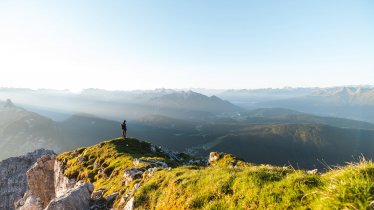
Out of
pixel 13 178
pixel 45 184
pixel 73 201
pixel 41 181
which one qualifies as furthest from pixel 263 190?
pixel 13 178

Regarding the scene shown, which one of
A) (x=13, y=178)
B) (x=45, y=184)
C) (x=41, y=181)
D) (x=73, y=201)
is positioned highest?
(x=73, y=201)

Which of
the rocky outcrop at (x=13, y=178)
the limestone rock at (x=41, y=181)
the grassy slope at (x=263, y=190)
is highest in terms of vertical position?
the grassy slope at (x=263, y=190)

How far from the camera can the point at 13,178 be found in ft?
283

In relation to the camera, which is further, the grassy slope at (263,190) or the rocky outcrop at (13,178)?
the rocky outcrop at (13,178)

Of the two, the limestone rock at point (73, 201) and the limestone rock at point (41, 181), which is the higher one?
the limestone rock at point (73, 201)

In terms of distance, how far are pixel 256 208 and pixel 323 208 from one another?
3132 mm

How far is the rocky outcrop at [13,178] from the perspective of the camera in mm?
82438

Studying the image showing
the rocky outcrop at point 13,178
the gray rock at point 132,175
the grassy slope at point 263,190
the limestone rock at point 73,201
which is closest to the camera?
the grassy slope at point 263,190

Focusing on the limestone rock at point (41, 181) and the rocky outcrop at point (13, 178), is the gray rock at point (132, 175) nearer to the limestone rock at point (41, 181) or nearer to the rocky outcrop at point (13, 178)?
the limestone rock at point (41, 181)

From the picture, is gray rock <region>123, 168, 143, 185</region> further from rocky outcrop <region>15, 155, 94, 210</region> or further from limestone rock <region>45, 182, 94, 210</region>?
rocky outcrop <region>15, 155, 94, 210</region>

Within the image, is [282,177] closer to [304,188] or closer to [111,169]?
[304,188]

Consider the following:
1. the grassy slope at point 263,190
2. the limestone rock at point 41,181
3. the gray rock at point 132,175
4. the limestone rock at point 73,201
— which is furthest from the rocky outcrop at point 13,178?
the grassy slope at point 263,190

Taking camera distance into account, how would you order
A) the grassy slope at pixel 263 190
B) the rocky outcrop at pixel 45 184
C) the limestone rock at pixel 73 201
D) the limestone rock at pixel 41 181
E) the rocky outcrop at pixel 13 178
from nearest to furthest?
the grassy slope at pixel 263 190 → the limestone rock at pixel 73 201 → the rocky outcrop at pixel 45 184 → the limestone rock at pixel 41 181 → the rocky outcrop at pixel 13 178

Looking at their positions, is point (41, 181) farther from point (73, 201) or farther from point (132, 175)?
point (73, 201)
